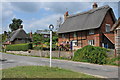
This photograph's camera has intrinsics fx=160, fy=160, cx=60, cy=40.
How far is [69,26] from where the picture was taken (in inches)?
1444

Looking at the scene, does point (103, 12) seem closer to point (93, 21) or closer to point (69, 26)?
point (93, 21)

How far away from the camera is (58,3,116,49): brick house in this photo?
30195 millimetres

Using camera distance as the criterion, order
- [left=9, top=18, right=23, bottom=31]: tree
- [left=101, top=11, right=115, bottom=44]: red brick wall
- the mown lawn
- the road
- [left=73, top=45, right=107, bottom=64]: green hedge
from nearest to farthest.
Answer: the mown lawn → the road → [left=73, top=45, right=107, bottom=64]: green hedge → [left=101, top=11, right=115, bottom=44]: red brick wall → [left=9, top=18, right=23, bottom=31]: tree

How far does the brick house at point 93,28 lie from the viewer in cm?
3020

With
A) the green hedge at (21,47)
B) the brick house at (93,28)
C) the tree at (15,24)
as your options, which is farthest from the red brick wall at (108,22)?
the tree at (15,24)

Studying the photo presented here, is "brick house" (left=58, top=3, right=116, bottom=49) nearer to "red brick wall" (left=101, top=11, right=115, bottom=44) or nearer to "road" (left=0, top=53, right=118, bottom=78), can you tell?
"red brick wall" (left=101, top=11, right=115, bottom=44)

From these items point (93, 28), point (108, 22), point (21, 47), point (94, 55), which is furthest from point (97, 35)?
point (21, 47)

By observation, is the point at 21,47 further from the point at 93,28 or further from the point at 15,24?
the point at 15,24

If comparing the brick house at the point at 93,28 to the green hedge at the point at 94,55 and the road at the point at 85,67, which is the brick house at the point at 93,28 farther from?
the road at the point at 85,67

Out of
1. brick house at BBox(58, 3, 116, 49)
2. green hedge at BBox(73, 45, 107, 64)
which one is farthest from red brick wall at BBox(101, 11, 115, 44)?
green hedge at BBox(73, 45, 107, 64)

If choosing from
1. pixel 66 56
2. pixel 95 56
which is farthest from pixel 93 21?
pixel 95 56

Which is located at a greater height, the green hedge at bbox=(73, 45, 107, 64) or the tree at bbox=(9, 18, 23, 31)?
the tree at bbox=(9, 18, 23, 31)

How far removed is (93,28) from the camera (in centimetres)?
3005

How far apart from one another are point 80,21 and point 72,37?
13.2 ft
